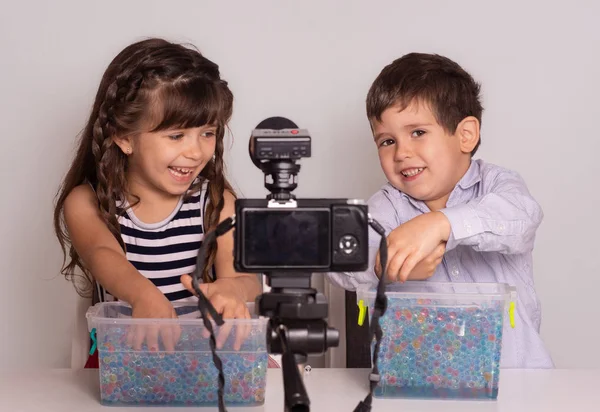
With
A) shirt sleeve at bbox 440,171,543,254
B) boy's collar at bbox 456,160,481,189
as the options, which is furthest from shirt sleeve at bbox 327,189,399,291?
shirt sleeve at bbox 440,171,543,254

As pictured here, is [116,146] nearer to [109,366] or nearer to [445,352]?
[109,366]

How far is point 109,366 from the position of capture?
1.19 m

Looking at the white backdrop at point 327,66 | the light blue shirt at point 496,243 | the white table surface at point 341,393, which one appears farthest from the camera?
the white backdrop at point 327,66

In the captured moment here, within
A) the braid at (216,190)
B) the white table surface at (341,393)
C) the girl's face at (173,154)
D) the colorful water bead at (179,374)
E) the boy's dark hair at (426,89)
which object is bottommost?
the white table surface at (341,393)

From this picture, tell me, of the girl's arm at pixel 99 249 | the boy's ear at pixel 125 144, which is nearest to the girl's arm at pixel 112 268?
the girl's arm at pixel 99 249

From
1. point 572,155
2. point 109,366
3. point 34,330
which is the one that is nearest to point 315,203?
point 109,366

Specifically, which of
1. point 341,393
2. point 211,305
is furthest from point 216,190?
point 211,305

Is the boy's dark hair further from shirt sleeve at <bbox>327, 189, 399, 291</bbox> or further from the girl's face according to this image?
the girl's face

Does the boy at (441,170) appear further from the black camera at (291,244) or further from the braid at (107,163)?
the black camera at (291,244)

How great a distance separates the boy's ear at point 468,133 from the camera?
1.77 meters

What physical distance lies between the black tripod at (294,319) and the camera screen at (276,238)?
0.06ft

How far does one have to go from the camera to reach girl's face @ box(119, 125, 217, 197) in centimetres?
165

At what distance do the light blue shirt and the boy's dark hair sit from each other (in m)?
0.13

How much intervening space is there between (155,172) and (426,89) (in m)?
0.57
